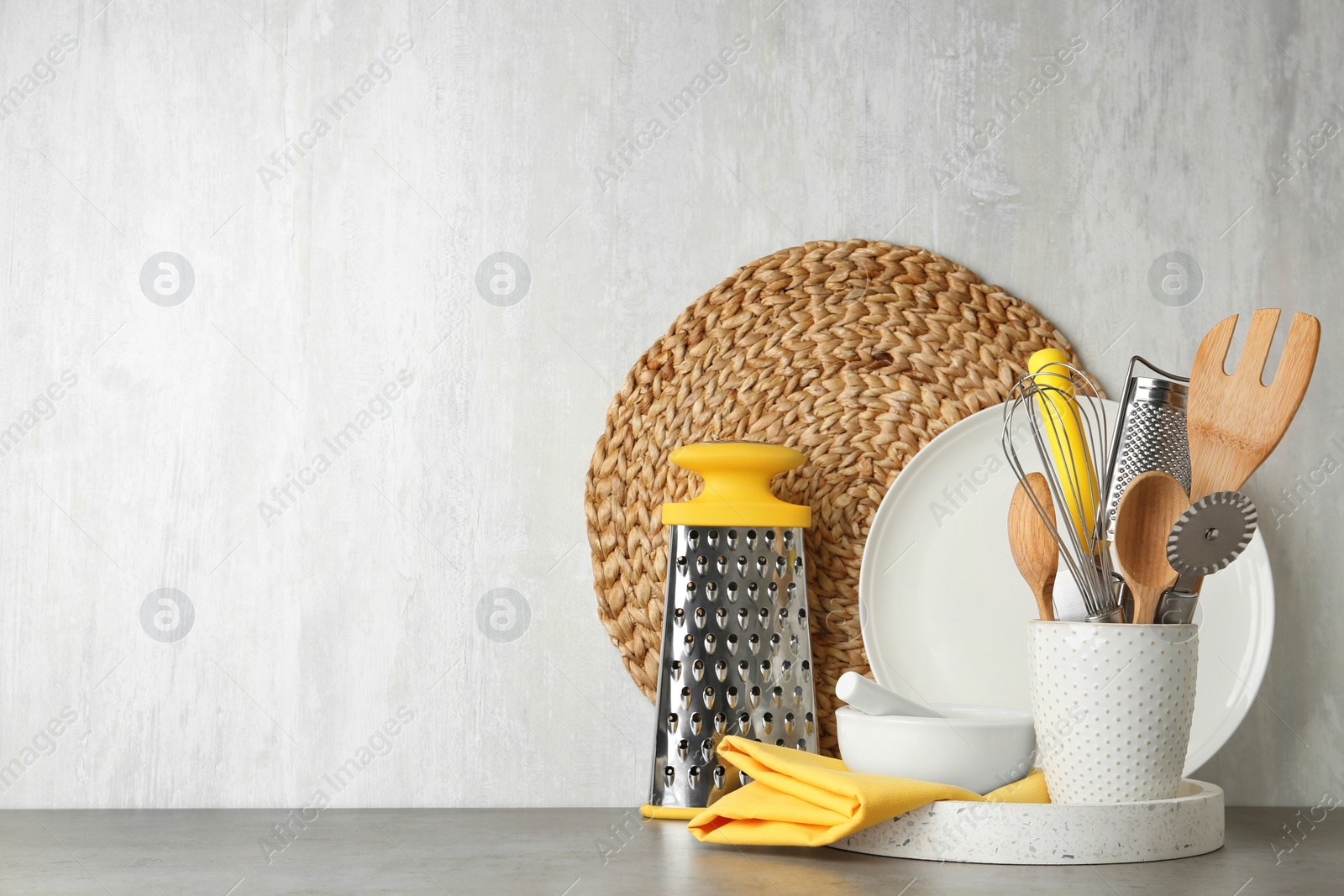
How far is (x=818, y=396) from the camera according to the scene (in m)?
1.02

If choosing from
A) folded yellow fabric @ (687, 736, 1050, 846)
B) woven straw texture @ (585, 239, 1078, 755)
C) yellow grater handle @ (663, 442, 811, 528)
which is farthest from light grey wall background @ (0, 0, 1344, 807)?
folded yellow fabric @ (687, 736, 1050, 846)

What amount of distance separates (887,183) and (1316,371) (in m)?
0.44

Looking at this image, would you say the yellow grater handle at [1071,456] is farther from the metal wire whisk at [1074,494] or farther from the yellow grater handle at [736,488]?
the yellow grater handle at [736,488]

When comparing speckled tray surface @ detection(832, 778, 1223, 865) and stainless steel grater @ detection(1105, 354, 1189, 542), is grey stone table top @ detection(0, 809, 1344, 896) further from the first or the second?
stainless steel grater @ detection(1105, 354, 1189, 542)

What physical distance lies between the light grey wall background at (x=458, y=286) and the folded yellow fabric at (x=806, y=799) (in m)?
0.25

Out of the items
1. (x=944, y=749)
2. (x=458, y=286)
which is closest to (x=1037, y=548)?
(x=944, y=749)

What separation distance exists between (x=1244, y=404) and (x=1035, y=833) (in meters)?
0.33

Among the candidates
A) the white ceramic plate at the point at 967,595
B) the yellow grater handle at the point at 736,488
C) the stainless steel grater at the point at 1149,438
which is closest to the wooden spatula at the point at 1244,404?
the stainless steel grater at the point at 1149,438

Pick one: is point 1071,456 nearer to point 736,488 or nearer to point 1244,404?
point 1244,404

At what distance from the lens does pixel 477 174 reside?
3.45 ft

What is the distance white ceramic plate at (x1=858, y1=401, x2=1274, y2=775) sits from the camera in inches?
36.8

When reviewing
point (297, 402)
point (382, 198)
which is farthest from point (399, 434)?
point (382, 198)

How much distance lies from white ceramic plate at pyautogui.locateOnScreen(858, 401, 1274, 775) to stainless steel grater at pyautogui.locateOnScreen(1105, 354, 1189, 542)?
0.52 feet

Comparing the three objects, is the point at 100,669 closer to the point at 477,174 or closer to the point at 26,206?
the point at 26,206
